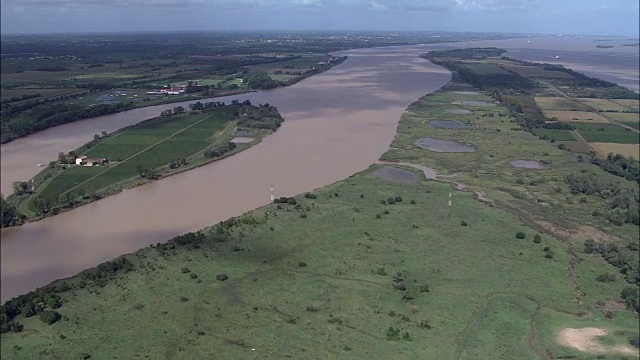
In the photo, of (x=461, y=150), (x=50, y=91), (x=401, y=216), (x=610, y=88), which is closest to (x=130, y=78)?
(x=50, y=91)

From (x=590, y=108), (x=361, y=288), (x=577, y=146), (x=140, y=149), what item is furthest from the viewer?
(x=590, y=108)

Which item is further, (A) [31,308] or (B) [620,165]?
(B) [620,165]

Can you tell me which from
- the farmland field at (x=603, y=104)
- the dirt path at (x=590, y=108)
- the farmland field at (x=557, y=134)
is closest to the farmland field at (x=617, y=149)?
the farmland field at (x=557, y=134)

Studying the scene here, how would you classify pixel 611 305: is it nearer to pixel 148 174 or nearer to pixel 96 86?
pixel 148 174

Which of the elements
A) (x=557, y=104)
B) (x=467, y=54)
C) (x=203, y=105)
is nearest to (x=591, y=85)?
(x=557, y=104)

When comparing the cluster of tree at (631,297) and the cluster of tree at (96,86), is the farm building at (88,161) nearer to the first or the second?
the cluster of tree at (96,86)

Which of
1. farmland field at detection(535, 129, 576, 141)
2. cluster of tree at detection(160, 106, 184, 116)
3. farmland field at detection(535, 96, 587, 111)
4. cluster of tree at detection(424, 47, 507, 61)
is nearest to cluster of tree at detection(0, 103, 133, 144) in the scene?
cluster of tree at detection(160, 106, 184, 116)

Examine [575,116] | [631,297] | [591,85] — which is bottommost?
[631,297]

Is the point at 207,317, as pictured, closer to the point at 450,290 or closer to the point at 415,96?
the point at 450,290
